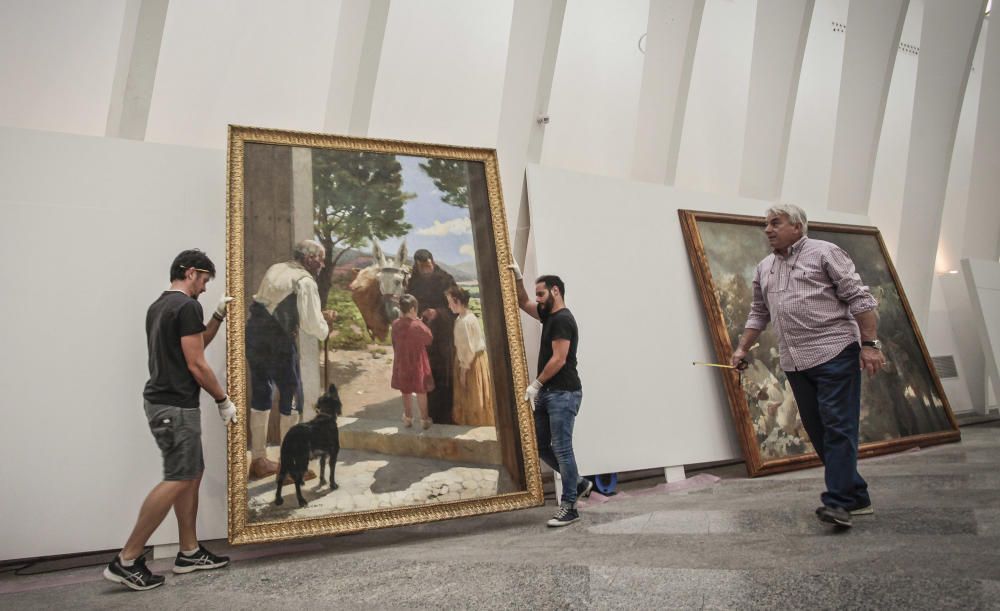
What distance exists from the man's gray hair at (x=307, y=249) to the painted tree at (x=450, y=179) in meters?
1.03

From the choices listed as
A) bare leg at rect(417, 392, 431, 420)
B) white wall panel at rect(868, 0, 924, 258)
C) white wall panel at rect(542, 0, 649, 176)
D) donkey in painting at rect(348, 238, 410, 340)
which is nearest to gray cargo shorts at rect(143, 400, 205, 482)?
donkey in painting at rect(348, 238, 410, 340)

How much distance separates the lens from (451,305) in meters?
4.49

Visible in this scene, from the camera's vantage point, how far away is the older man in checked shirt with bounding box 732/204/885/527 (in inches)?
128

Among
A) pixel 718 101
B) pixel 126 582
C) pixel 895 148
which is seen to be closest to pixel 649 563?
pixel 126 582

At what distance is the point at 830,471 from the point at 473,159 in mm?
3239

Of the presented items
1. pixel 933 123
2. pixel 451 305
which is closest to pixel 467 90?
pixel 451 305

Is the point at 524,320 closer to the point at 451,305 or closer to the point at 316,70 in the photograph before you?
the point at 451,305

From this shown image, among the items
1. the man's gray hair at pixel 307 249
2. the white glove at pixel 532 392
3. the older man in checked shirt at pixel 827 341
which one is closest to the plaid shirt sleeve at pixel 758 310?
the older man in checked shirt at pixel 827 341

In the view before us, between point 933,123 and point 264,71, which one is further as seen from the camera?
point 933,123

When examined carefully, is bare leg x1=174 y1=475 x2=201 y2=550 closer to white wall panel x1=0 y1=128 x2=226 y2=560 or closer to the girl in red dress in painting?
white wall panel x1=0 y1=128 x2=226 y2=560

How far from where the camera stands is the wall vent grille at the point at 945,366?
1088cm

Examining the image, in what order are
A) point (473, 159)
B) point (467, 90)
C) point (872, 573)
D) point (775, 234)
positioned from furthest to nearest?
point (467, 90)
point (473, 159)
point (775, 234)
point (872, 573)

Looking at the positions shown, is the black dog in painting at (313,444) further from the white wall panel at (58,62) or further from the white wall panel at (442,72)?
the white wall panel at (442,72)

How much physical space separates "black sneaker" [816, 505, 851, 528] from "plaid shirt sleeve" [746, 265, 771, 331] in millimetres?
1166
